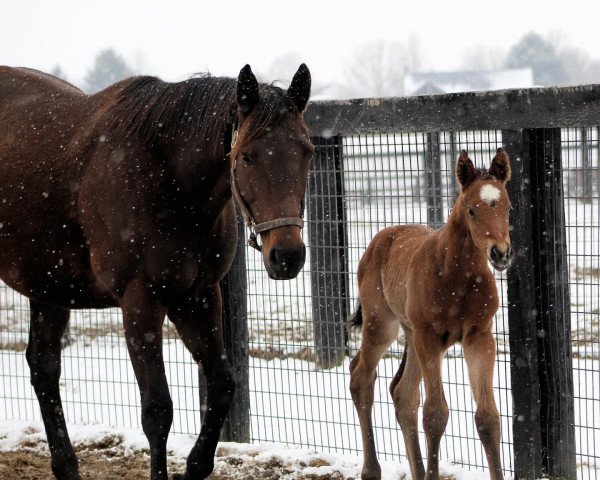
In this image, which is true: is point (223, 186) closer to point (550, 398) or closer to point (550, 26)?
point (550, 398)

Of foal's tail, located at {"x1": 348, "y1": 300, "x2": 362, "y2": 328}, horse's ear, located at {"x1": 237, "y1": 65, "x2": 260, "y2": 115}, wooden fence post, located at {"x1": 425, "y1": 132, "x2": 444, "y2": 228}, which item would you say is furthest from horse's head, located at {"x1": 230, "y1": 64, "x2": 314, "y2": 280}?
wooden fence post, located at {"x1": 425, "y1": 132, "x2": 444, "y2": 228}

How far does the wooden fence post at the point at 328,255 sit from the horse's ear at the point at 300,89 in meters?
1.71

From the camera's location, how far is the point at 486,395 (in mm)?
4105

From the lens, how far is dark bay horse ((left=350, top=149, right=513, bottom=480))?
154 inches

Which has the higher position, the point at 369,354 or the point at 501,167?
the point at 501,167

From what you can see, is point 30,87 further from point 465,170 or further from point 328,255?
point 465,170

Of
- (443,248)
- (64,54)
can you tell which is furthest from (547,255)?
(64,54)

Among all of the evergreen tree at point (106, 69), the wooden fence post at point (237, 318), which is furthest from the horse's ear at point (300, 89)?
the evergreen tree at point (106, 69)

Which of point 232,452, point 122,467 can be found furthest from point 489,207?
point 122,467

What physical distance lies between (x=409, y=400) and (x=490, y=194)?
Result: 1.38m

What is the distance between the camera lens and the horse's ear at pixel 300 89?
361 centimetres

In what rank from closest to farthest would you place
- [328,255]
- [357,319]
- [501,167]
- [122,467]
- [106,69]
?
[501,167] < [357,319] < [122,467] < [328,255] < [106,69]

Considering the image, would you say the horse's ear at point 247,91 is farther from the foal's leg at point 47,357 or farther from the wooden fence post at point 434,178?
the foal's leg at point 47,357

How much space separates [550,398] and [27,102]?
3.32 metres
